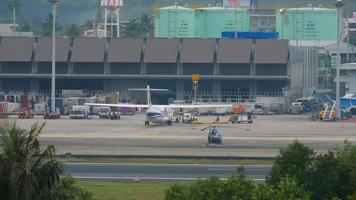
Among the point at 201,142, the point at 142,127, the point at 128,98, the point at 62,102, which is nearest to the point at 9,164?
the point at 201,142

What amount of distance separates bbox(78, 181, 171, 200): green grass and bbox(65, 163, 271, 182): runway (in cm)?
256

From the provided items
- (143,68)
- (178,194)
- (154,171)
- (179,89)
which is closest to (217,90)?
(179,89)

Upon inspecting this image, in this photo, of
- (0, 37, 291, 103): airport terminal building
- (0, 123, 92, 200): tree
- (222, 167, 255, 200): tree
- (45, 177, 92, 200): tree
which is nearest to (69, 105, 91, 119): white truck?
(0, 37, 291, 103): airport terminal building

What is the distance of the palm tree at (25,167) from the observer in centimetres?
3017

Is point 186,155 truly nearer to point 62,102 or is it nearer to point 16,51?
point 62,102

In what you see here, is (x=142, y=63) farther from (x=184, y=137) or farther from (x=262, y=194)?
(x=262, y=194)

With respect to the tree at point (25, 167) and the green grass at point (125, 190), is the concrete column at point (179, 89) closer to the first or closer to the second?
the green grass at point (125, 190)

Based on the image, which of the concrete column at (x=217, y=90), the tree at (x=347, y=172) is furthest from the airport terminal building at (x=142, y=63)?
the tree at (x=347, y=172)

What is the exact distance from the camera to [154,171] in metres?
64.3

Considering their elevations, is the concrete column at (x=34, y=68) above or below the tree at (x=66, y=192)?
above

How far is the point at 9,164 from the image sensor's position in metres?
30.5

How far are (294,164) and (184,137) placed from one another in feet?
153

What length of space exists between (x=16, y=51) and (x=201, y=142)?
6033 centimetres

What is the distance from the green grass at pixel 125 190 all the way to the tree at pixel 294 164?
628 centimetres
